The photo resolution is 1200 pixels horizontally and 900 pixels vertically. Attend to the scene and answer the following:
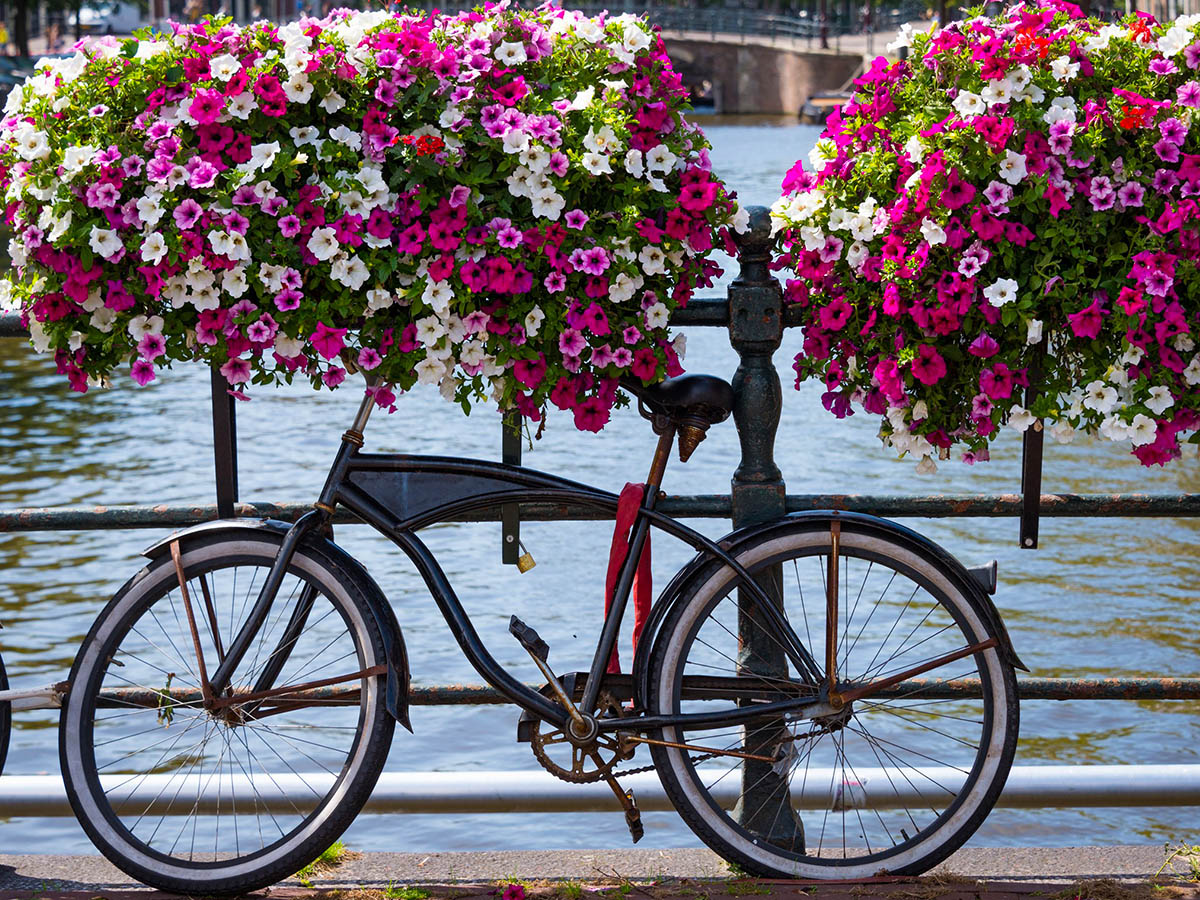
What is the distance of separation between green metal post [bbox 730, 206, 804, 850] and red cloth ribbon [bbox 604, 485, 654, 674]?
195 millimetres

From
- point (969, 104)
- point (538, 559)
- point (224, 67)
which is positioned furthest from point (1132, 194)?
point (538, 559)

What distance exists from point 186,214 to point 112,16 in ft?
269

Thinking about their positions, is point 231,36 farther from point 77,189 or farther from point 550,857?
point 550,857

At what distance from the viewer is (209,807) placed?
14.2 ft

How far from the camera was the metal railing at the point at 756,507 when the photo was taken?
322 centimetres

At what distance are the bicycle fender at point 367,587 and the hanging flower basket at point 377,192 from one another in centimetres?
31

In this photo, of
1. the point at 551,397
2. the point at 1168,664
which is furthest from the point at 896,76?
the point at 1168,664

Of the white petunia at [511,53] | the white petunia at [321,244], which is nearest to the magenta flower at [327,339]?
the white petunia at [321,244]

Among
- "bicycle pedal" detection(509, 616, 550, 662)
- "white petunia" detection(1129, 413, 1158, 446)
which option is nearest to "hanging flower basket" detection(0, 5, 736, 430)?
"bicycle pedal" detection(509, 616, 550, 662)

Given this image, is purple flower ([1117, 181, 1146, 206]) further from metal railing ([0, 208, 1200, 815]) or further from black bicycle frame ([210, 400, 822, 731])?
black bicycle frame ([210, 400, 822, 731])

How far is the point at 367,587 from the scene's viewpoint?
303cm

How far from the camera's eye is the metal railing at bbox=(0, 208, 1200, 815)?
3.22 m

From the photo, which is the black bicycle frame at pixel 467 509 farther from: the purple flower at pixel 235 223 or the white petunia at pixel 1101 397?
the white petunia at pixel 1101 397

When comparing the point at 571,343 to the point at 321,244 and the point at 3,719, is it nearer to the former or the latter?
the point at 321,244
